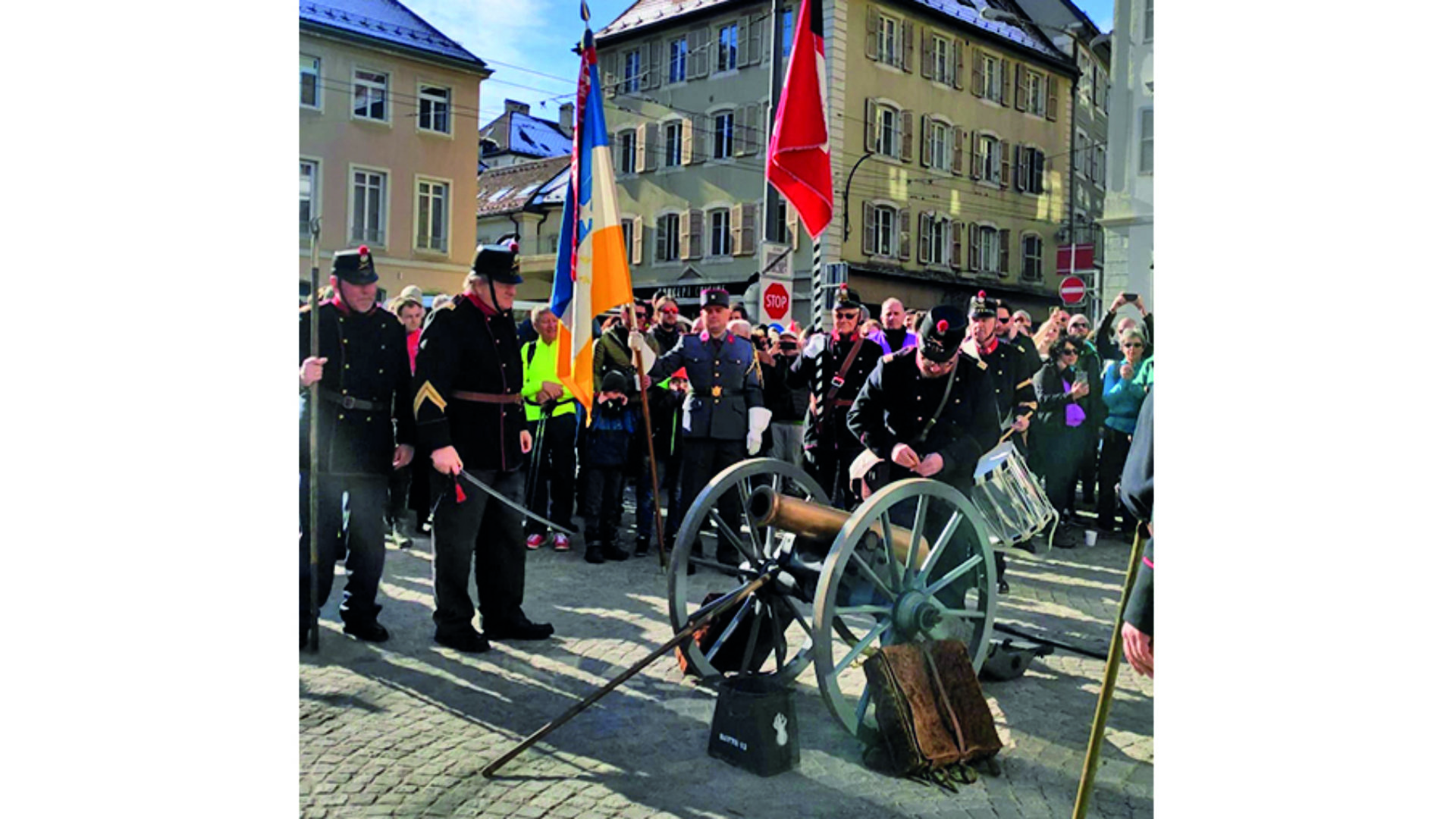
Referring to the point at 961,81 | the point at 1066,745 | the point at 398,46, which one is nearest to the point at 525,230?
the point at 398,46

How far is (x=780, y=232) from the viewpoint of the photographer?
403 cm

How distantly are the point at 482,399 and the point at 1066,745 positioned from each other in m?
2.32

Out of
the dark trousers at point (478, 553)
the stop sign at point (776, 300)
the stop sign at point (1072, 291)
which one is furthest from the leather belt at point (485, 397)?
the stop sign at point (1072, 291)

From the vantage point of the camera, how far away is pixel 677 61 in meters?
3.88

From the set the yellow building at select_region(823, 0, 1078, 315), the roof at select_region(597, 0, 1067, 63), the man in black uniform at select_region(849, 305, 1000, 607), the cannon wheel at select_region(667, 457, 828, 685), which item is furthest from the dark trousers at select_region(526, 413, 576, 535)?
the roof at select_region(597, 0, 1067, 63)

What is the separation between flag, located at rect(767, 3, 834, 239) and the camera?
384 cm

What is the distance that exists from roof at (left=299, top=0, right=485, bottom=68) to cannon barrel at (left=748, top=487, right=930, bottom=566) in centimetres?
168

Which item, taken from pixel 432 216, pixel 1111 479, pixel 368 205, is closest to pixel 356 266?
pixel 368 205

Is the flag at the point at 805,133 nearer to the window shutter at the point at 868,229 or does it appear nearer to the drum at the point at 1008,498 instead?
the window shutter at the point at 868,229

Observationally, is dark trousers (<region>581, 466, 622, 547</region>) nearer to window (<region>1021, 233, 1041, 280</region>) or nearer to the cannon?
the cannon

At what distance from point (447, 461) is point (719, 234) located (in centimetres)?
126

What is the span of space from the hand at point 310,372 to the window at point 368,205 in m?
0.42

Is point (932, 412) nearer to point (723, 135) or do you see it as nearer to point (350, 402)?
point (723, 135)

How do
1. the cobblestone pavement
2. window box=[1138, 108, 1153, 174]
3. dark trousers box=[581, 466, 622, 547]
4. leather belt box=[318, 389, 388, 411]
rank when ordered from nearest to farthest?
window box=[1138, 108, 1153, 174] < the cobblestone pavement < leather belt box=[318, 389, 388, 411] < dark trousers box=[581, 466, 622, 547]
